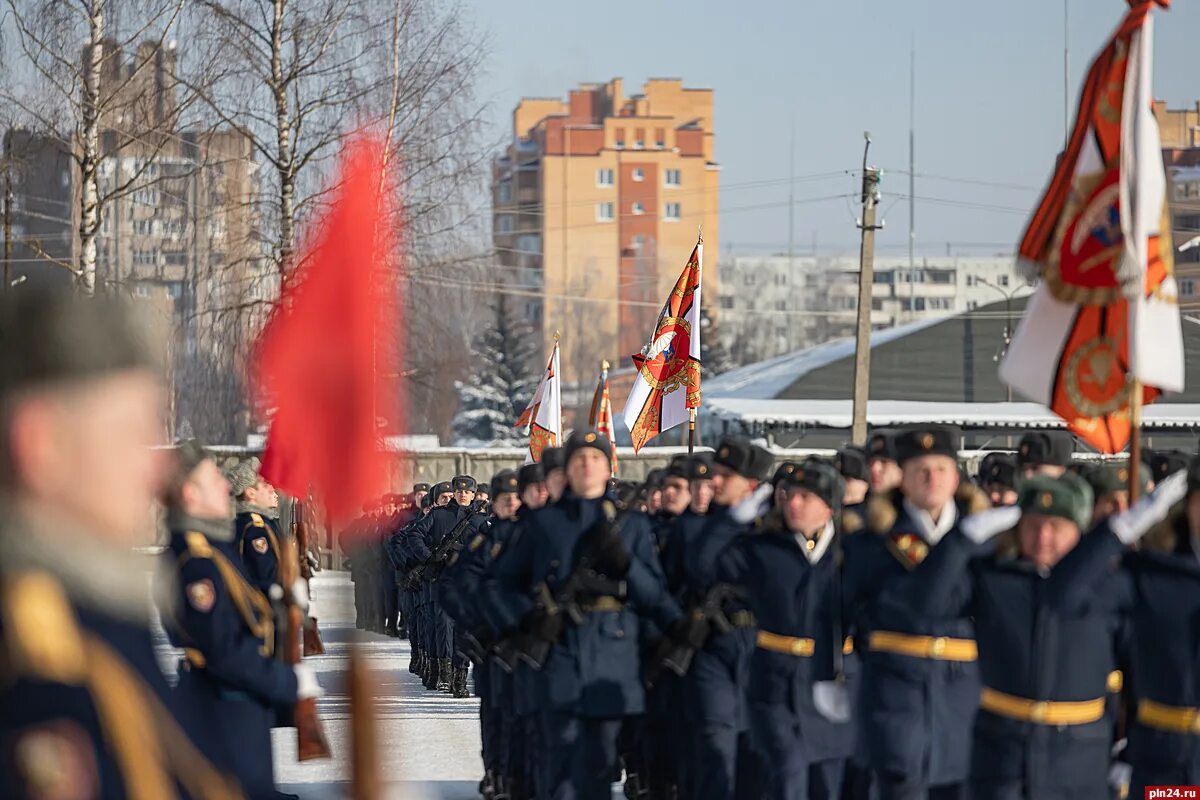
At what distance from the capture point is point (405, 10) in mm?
30766

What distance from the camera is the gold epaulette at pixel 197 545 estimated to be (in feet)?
23.0

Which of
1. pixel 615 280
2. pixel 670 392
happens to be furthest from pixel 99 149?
pixel 615 280

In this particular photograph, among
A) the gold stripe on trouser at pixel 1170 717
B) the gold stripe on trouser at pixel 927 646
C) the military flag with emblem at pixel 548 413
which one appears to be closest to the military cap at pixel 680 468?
the gold stripe on trouser at pixel 927 646

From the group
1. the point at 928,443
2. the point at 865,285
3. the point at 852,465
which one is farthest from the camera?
the point at 865,285

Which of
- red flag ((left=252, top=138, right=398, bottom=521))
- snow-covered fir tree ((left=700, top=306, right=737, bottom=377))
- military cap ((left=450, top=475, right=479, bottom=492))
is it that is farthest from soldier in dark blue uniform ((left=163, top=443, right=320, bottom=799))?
snow-covered fir tree ((left=700, top=306, right=737, bottom=377))

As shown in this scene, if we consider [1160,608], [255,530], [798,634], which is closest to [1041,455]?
[798,634]

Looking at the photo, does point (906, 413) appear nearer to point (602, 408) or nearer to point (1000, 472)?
point (602, 408)

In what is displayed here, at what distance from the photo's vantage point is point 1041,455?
8859 mm

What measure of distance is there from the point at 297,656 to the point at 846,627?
2.53 m

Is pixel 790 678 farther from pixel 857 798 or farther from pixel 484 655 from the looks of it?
pixel 484 655

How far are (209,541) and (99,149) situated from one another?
77.3ft

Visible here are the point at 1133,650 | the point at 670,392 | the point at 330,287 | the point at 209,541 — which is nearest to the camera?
the point at 330,287

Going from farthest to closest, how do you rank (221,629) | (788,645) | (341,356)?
(788,645) → (221,629) → (341,356)

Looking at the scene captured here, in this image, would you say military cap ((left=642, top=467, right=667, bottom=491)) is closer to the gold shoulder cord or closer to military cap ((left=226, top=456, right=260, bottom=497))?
military cap ((left=226, top=456, right=260, bottom=497))
